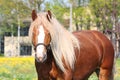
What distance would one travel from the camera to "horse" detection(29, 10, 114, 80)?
603 centimetres

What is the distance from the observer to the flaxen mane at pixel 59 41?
6160 millimetres

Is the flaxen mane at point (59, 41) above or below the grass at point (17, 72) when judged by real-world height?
above

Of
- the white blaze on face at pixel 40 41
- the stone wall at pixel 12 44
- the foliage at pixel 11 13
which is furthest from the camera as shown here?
the stone wall at pixel 12 44

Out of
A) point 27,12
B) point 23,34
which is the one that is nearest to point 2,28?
point 23,34

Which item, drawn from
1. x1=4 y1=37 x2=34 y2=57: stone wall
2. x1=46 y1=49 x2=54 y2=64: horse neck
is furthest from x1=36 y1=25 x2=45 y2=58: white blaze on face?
x1=4 y1=37 x2=34 y2=57: stone wall

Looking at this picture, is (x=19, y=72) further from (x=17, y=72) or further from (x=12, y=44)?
(x=12, y=44)

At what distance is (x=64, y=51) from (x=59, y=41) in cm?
19

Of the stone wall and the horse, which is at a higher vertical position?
the horse

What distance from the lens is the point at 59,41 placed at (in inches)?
253

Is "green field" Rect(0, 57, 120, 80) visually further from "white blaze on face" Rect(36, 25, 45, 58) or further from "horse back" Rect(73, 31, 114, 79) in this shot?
"white blaze on face" Rect(36, 25, 45, 58)

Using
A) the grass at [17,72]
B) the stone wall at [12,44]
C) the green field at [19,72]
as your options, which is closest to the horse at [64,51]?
the green field at [19,72]

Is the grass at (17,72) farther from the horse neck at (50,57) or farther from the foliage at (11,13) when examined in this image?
the foliage at (11,13)

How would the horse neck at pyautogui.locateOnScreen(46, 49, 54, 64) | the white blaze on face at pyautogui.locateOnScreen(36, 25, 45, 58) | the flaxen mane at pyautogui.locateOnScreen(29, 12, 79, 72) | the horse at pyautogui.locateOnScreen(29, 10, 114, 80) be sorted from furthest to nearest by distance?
the horse neck at pyautogui.locateOnScreen(46, 49, 54, 64), the flaxen mane at pyautogui.locateOnScreen(29, 12, 79, 72), the horse at pyautogui.locateOnScreen(29, 10, 114, 80), the white blaze on face at pyautogui.locateOnScreen(36, 25, 45, 58)

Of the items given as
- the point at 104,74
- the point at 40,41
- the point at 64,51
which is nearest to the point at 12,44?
the point at 104,74
